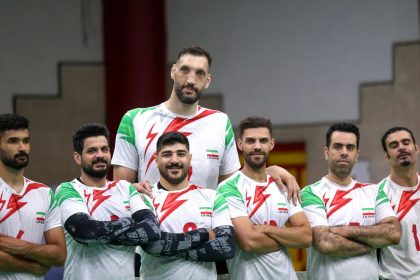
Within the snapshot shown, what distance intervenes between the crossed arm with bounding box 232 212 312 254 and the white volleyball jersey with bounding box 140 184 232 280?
10 centimetres

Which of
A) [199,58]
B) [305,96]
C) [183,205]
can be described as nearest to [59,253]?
[183,205]

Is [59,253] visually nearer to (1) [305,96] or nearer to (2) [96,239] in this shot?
(2) [96,239]

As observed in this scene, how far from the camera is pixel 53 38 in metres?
8.38

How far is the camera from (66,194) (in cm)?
448

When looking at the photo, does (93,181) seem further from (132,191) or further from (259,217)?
(259,217)

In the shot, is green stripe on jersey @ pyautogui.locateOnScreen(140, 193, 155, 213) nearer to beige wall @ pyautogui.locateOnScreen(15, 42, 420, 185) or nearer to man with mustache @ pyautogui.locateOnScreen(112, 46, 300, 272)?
man with mustache @ pyautogui.locateOnScreen(112, 46, 300, 272)

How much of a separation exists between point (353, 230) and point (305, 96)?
12.5 ft

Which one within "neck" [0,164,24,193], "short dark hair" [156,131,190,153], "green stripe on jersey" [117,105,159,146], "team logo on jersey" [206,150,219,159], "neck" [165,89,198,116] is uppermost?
"neck" [165,89,198,116]

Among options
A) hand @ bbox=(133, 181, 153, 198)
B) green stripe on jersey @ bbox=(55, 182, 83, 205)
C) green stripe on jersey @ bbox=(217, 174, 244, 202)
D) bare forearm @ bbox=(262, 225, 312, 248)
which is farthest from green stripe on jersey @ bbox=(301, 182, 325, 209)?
green stripe on jersey @ bbox=(55, 182, 83, 205)

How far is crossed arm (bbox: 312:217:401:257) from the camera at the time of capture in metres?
4.74

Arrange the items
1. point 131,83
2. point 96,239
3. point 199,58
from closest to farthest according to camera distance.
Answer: point 96,239, point 199,58, point 131,83

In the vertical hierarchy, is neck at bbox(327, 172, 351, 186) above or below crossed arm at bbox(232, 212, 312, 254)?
above

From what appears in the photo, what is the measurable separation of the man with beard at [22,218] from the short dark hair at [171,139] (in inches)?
23.0

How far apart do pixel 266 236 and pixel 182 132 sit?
0.72 m
